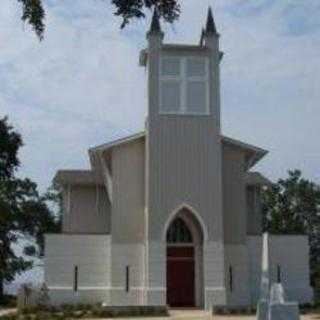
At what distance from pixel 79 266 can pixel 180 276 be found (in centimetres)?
462

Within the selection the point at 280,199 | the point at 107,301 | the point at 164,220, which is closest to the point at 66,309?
the point at 107,301

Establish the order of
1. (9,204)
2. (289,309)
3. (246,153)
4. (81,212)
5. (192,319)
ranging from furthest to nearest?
(9,204) < (81,212) < (246,153) < (192,319) < (289,309)

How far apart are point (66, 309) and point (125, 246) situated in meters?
4.66

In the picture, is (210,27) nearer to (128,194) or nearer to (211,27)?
(211,27)

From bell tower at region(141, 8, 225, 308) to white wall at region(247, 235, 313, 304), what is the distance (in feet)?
7.84

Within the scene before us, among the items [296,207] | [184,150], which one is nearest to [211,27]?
[184,150]

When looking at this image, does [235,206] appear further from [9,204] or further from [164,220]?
[9,204]

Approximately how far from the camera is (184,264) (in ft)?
124

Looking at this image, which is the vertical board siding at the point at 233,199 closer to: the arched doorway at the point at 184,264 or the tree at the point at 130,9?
the arched doorway at the point at 184,264

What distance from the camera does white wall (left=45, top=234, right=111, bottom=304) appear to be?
3694 centimetres

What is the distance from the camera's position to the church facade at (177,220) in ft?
120

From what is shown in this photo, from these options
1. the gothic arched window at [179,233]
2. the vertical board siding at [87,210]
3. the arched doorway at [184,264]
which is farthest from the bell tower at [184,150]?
the vertical board siding at [87,210]

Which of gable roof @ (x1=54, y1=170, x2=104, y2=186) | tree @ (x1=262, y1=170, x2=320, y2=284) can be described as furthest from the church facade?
tree @ (x1=262, y1=170, x2=320, y2=284)

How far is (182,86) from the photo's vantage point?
124 ft
